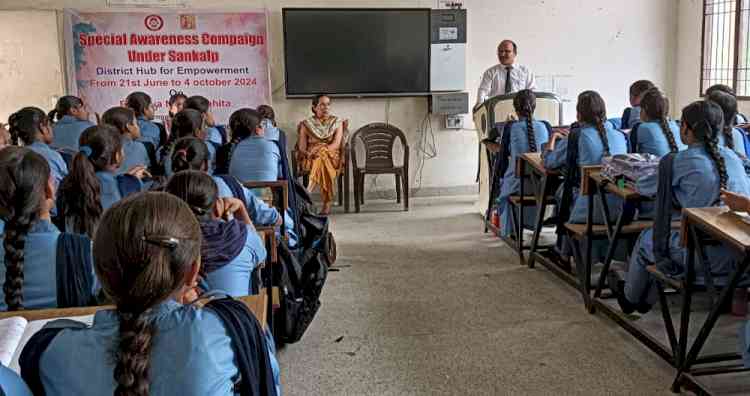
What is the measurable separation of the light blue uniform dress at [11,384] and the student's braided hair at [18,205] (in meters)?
0.80

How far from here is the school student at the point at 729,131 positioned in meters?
3.51

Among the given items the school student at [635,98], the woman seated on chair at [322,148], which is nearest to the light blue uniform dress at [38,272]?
the school student at [635,98]

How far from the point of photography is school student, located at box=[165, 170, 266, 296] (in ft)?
7.50

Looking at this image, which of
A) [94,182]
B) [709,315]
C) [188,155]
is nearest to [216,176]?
[188,155]

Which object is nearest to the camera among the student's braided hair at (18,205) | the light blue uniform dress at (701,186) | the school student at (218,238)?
the student's braided hair at (18,205)

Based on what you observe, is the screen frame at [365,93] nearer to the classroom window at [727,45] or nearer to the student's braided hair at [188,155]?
the classroom window at [727,45]

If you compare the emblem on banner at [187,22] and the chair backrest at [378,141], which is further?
the chair backrest at [378,141]

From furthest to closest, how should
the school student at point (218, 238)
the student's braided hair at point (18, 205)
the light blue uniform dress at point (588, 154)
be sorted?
the light blue uniform dress at point (588, 154) → the school student at point (218, 238) → the student's braided hair at point (18, 205)

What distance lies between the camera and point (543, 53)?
6.91m

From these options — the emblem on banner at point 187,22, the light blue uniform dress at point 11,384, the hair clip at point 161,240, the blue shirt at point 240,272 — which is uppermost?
the emblem on banner at point 187,22

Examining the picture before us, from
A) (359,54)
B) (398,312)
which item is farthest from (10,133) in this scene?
(359,54)

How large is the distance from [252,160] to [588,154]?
1835mm

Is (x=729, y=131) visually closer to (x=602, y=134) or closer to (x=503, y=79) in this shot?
(x=602, y=134)

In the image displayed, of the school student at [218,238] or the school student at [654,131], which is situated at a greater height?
the school student at [654,131]
